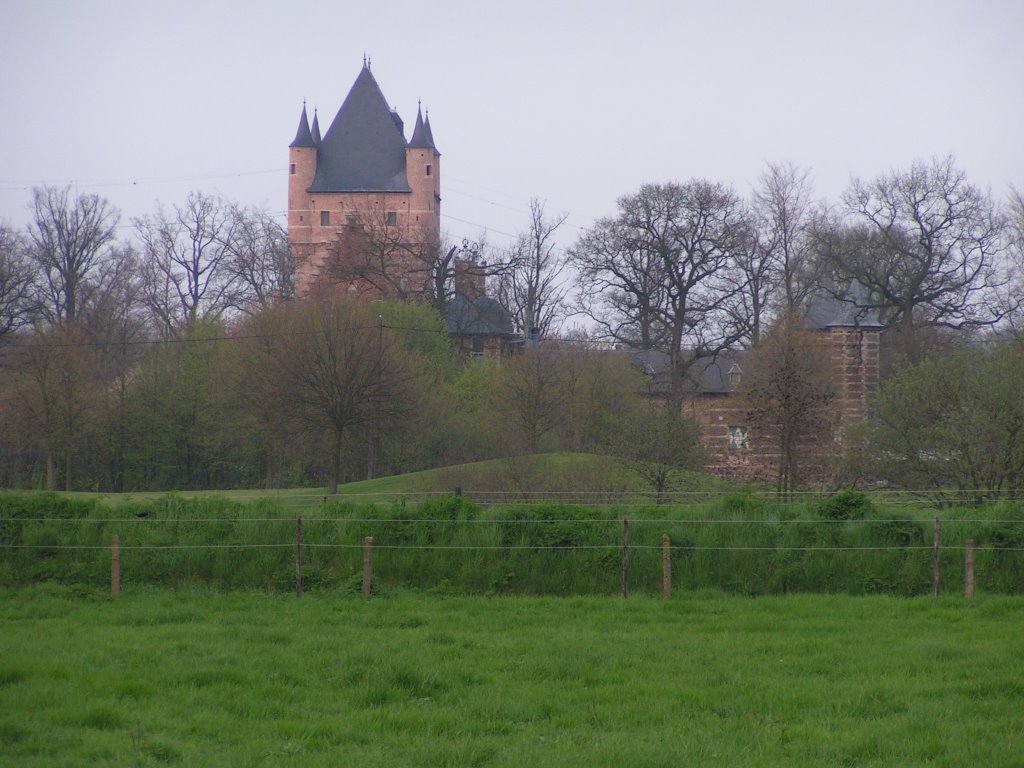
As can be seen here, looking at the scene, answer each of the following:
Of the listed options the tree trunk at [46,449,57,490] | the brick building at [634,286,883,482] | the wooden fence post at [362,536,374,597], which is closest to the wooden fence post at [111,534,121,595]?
the wooden fence post at [362,536,374,597]

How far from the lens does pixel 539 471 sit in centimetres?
3881

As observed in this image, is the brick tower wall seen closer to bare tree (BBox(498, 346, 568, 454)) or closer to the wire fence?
bare tree (BBox(498, 346, 568, 454))

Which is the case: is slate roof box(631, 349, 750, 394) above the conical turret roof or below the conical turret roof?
below

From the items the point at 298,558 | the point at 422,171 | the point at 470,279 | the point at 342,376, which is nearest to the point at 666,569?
the point at 298,558

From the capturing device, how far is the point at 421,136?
3583 inches

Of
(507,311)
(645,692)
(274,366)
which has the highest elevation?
(507,311)

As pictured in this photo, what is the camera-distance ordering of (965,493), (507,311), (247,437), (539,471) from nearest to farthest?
(965,493) < (539,471) < (247,437) < (507,311)

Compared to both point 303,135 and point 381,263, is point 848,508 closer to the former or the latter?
point 381,263

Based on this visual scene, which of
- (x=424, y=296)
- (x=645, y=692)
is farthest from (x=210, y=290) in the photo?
(x=645, y=692)

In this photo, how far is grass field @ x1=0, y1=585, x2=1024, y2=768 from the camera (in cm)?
907

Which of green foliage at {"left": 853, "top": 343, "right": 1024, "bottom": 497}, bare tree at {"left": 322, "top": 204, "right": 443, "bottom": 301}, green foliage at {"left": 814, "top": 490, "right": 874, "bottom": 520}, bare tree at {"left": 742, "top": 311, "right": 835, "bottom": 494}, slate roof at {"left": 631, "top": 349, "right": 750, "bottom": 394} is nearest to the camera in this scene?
green foliage at {"left": 814, "top": 490, "right": 874, "bottom": 520}

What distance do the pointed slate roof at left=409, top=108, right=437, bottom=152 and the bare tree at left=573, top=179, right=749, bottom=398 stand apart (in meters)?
41.6

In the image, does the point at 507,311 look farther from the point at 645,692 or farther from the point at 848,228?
the point at 645,692

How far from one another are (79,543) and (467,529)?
6807mm
